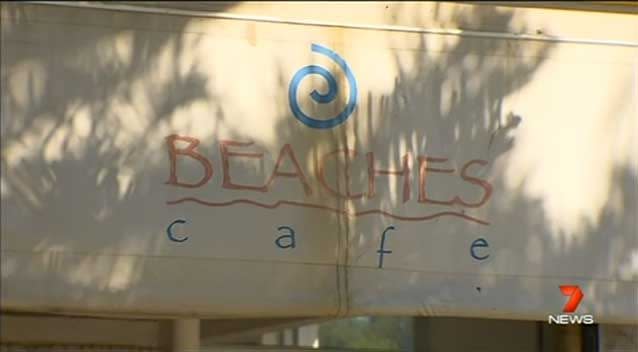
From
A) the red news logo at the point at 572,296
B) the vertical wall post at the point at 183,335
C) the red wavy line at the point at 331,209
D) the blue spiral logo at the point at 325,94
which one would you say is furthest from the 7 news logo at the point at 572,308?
the vertical wall post at the point at 183,335

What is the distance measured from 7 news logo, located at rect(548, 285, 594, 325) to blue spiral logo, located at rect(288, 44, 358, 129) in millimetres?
1450

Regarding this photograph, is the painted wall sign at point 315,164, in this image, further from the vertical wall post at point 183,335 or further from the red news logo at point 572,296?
the vertical wall post at point 183,335

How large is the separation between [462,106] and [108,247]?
1955 mm

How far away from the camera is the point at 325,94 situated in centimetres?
626

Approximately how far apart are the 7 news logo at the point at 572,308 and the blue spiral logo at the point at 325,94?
145 centimetres

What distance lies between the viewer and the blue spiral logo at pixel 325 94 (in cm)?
623

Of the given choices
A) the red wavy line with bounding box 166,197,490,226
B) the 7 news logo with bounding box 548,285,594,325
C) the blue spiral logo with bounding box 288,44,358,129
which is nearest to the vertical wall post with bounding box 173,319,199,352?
the red wavy line with bounding box 166,197,490,226

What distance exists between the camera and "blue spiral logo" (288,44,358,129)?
623 centimetres

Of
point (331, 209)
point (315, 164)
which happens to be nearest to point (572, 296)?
point (331, 209)

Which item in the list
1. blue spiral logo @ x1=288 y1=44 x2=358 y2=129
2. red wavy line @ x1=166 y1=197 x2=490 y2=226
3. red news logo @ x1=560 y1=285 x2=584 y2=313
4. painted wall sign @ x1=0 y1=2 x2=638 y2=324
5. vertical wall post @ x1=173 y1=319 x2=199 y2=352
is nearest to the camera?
painted wall sign @ x1=0 y1=2 x2=638 y2=324

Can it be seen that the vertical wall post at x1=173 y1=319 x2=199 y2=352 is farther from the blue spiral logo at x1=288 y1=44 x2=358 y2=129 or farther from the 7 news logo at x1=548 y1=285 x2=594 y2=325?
the 7 news logo at x1=548 y1=285 x2=594 y2=325

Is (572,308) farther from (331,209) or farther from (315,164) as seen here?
(315,164)

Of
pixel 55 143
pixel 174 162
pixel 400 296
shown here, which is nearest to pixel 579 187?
pixel 400 296

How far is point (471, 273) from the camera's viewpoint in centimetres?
631
